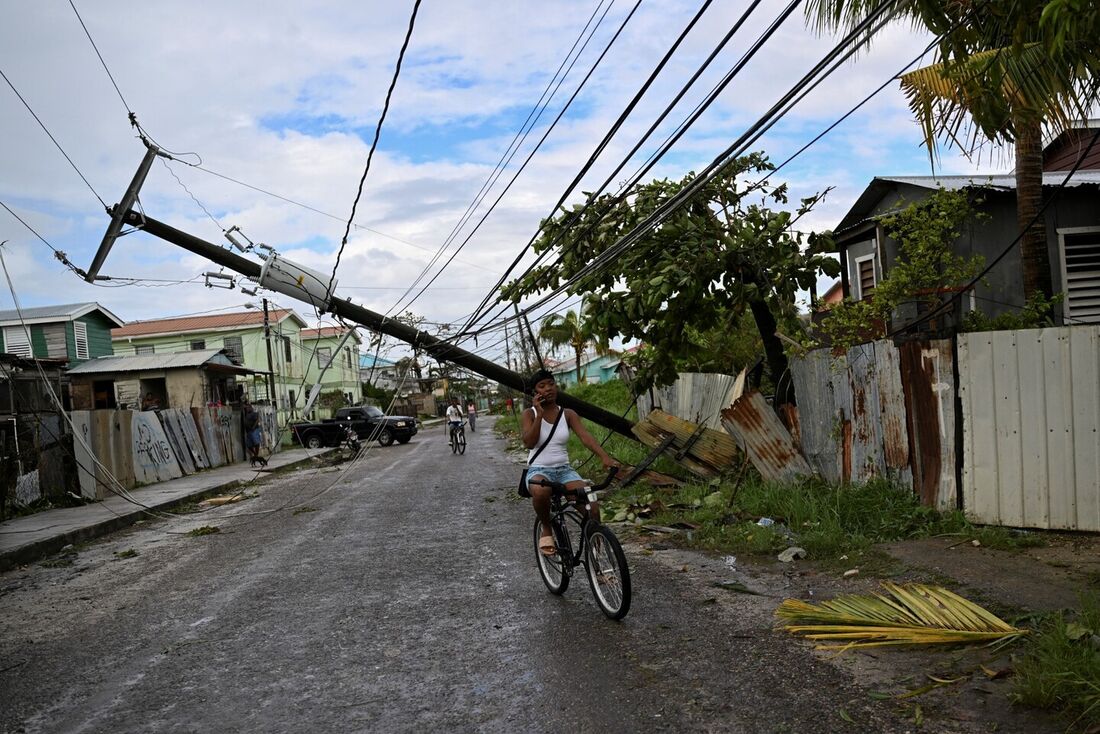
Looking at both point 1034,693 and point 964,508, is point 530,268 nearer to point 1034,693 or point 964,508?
point 964,508

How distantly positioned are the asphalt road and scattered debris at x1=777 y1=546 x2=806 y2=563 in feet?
3.14

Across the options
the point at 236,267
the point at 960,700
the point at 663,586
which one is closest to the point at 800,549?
the point at 663,586

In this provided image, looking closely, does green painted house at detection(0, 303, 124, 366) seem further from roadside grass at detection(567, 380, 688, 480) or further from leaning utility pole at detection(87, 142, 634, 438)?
leaning utility pole at detection(87, 142, 634, 438)

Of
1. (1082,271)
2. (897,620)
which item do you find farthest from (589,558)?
(1082,271)

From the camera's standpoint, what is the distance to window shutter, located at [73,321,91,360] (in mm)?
35688

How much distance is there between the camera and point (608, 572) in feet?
19.4

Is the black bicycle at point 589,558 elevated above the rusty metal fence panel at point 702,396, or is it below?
below

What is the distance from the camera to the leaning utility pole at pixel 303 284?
1322 centimetres

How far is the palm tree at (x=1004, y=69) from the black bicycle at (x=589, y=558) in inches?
146

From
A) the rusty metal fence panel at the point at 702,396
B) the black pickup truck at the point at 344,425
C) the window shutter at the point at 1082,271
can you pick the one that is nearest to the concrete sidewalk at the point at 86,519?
the rusty metal fence panel at the point at 702,396

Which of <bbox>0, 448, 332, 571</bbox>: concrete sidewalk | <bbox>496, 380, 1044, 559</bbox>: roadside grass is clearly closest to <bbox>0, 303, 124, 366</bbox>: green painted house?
<bbox>0, 448, 332, 571</bbox>: concrete sidewalk

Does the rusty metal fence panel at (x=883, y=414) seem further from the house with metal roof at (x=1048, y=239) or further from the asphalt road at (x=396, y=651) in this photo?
the house with metal roof at (x=1048, y=239)

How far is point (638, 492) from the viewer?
12.4 metres

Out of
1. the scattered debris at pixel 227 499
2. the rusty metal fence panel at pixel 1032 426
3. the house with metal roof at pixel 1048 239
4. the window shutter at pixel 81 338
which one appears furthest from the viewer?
the window shutter at pixel 81 338
